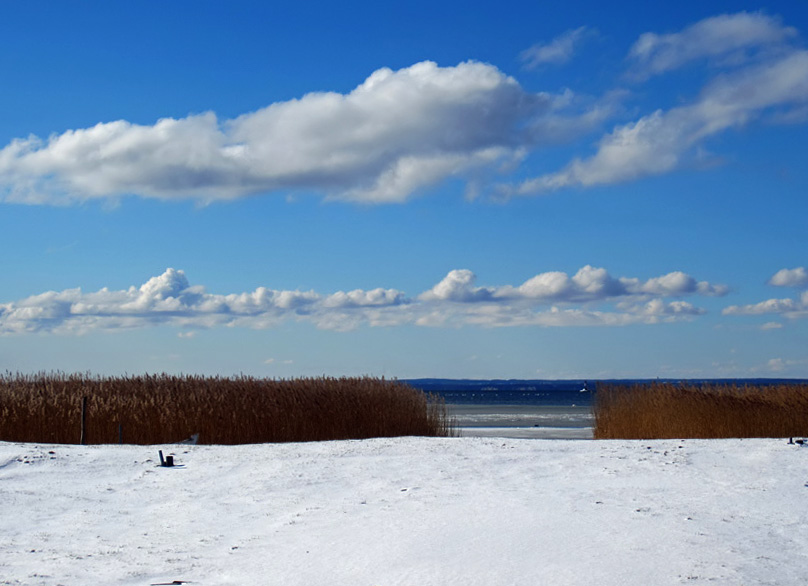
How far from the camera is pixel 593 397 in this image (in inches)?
690

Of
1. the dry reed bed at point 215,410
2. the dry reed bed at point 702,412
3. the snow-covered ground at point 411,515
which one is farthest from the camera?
the dry reed bed at point 702,412

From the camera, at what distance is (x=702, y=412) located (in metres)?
15.9

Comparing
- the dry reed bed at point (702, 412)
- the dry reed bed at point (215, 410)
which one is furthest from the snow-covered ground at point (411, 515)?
the dry reed bed at point (702, 412)

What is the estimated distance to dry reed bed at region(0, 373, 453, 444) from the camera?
1384 centimetres

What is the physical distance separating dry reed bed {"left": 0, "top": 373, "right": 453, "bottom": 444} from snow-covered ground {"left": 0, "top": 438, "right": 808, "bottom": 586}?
13.1 ft

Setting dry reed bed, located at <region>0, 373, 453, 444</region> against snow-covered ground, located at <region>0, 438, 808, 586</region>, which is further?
dry reed bed, located at <region>0, 373, 453, 444</region>

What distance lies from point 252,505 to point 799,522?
14.2ft

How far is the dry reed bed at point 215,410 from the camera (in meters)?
13.8

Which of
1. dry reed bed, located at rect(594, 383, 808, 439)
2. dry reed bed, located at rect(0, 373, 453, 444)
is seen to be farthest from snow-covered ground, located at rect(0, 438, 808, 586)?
dry reed bed, located at rect(594, 383, 808, 439)

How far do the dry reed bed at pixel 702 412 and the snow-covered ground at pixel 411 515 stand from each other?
574 cm

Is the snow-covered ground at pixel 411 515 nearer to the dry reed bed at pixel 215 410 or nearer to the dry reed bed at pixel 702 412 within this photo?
the dry reed bed at pixel 215 410

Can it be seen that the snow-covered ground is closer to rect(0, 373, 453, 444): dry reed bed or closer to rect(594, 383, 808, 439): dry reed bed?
rect(0, 373, 453, 444): dry reed bed

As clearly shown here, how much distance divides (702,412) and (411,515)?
35.6 feet

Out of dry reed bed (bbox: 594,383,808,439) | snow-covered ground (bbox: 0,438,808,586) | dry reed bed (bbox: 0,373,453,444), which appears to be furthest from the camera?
dry reed bed (bbox: 594,383,808,439)
